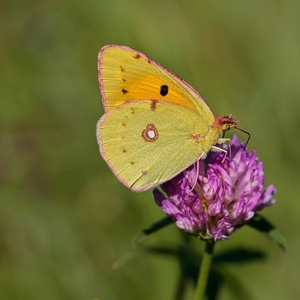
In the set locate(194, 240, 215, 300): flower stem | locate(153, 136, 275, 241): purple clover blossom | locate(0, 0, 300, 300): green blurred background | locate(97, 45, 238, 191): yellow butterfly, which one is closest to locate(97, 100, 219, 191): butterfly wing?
locate(97, 45, 238, 191): yellow butterfly

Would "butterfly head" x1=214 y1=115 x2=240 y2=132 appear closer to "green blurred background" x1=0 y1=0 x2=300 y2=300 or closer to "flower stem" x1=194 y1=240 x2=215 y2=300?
"flower stem" x1=194 y1=240 x2=215 y2=300

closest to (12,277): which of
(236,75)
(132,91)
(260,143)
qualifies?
(132,91)

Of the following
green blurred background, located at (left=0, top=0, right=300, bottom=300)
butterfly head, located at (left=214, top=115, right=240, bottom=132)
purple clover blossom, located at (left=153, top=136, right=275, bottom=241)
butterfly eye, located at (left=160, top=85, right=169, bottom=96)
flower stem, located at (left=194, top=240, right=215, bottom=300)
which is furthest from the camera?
green blurred background, located at (left=0, top=0, right=300, bottom=300)

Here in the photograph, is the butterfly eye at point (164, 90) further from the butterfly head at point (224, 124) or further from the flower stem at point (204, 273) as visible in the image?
the flower stem at point (204, 273)

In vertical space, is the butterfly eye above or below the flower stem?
above

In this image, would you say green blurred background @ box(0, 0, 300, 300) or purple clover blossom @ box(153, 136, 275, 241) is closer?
purple clover blossom @ box(153, 136, 275, 241)

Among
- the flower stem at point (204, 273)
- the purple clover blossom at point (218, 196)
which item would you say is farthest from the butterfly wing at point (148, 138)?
the flower stem at point (204, 273)

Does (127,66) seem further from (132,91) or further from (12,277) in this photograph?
(12,277)
